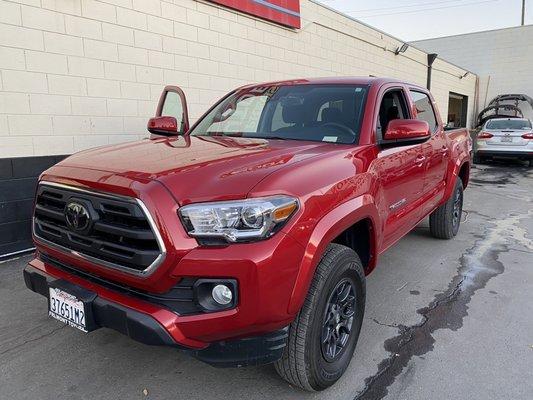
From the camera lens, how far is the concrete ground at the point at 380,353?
2.59 m

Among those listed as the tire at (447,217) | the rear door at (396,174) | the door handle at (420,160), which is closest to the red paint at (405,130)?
the rear door at (396,174)

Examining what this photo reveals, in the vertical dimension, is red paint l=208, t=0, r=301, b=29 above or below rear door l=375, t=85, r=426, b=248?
above

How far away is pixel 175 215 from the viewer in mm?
2004

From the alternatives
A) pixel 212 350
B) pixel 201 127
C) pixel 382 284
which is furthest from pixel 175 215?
pixel 382 284

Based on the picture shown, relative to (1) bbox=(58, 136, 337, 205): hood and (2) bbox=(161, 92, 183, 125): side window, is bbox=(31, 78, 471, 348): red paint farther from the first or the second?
(2) bbox=(161, 92, 183, 125): side window

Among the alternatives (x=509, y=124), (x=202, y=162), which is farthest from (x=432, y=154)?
(x=509, y=124)

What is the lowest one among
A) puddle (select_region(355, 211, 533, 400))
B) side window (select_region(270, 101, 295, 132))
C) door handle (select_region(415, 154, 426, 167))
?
puddle (select_region(355, 211, 533, 400))

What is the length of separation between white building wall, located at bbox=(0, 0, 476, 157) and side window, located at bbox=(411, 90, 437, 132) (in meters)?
3.67

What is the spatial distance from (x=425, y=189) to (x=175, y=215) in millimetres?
2954

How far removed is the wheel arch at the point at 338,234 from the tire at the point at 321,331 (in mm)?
107

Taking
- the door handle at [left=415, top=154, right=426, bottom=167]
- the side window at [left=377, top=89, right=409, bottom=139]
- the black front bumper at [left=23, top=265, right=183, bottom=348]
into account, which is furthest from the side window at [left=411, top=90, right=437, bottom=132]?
the black front bumper at [left=23, top=265, right=183, bottom=348]

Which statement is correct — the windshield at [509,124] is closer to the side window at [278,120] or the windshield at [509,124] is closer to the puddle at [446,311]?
the puddle at [446,311]

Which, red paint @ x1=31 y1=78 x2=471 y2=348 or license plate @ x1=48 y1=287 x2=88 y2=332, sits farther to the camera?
license plate @ x1=48 y1=287 x2=88 y2=332

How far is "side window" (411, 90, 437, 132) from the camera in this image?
4360 mm
